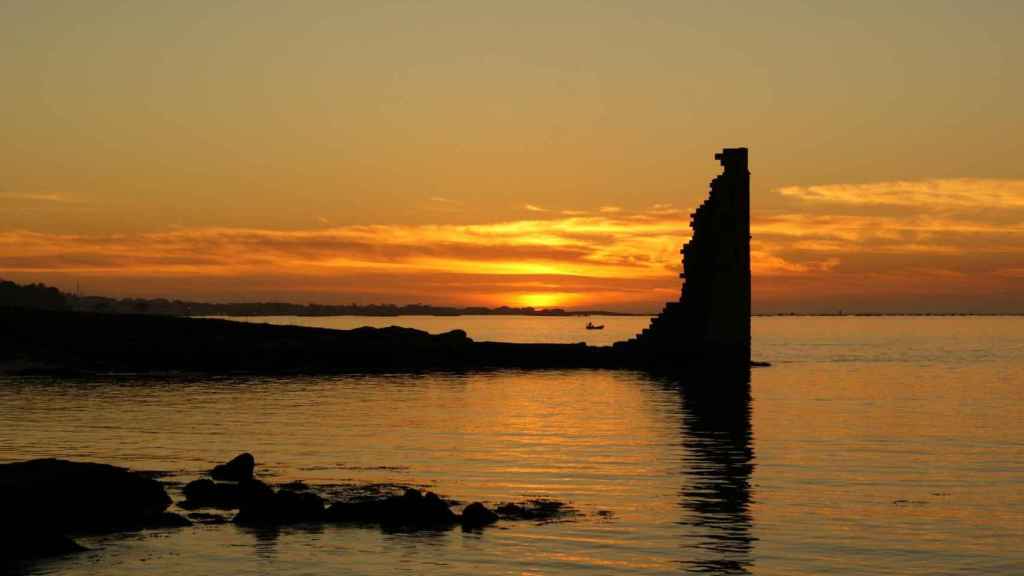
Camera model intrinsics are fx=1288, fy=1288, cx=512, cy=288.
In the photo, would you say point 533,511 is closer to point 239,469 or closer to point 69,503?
point 239,469

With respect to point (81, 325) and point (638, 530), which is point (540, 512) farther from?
point (81, 325)

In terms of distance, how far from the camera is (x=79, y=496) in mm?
24719

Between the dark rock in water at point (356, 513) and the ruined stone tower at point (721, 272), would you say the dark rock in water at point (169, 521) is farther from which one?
the ruined stone tower at point (721, 272)

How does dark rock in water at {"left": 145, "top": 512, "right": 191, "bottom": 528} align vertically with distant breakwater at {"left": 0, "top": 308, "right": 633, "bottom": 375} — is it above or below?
below

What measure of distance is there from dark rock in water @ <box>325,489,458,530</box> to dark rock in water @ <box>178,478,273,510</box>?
1974 millimetres

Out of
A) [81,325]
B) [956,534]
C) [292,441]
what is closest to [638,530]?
[956,534]

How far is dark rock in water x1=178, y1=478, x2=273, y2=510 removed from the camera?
26.4 meters

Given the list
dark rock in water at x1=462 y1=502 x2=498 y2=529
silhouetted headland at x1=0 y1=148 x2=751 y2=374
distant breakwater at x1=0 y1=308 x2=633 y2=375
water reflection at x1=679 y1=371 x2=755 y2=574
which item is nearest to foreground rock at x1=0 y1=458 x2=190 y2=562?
dark rock in water at x1=462 y1=502 x2=498 y2=529

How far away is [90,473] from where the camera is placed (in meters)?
25.2

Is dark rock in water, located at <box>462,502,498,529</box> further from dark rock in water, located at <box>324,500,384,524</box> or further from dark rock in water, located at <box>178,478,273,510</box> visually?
dark rock in water, located at <box>178,478,273,510</box>

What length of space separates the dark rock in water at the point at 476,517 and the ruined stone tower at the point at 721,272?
50.6 metres

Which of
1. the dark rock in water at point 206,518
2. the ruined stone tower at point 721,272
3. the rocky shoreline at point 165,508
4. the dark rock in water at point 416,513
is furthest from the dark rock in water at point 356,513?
the ruined stone tower at point 721,272

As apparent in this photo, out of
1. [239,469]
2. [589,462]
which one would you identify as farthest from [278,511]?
[589,462]

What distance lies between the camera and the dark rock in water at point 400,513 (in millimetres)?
24438
